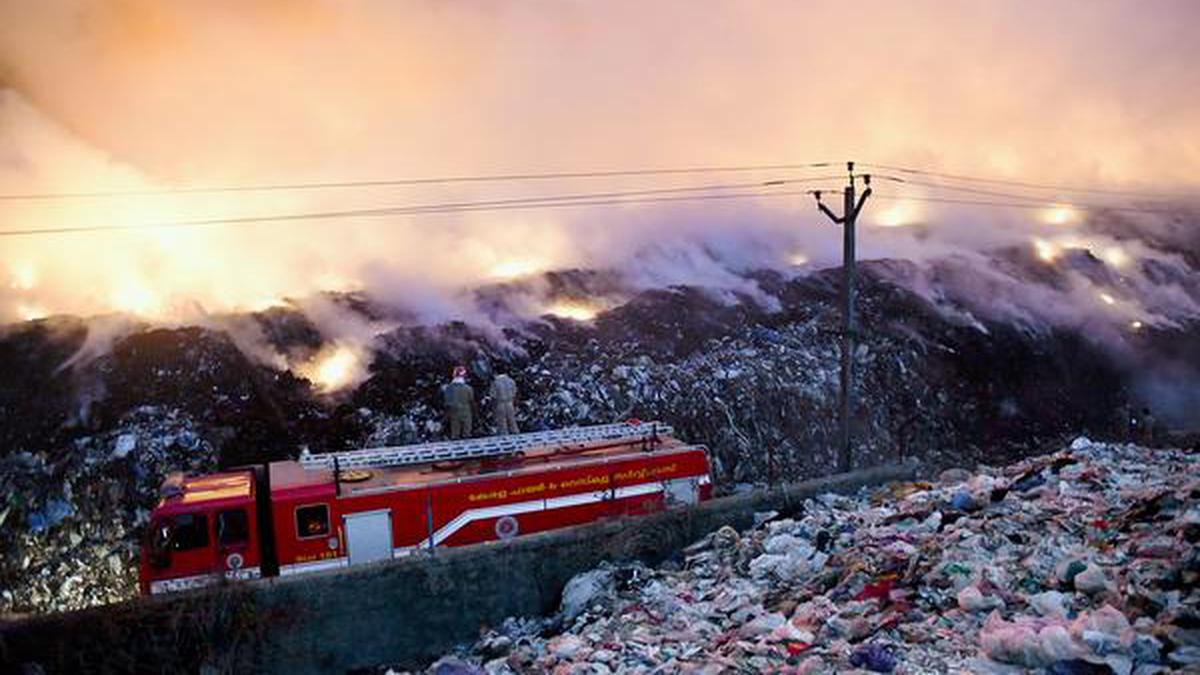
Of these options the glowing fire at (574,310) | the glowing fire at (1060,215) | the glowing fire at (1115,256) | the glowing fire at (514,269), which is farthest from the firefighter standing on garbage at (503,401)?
the glowing fire at (1060,215)

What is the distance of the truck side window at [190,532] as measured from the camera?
9.56 metres

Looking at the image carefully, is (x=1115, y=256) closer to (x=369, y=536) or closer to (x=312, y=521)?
(x=369, y=536)

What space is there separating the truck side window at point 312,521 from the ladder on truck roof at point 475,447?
2.20 ft

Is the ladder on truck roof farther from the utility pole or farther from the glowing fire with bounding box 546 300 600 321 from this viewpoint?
the glowing fire with bounding box 546 300 600 321

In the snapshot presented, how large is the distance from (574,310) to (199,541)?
13.0 m

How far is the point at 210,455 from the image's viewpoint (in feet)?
50.0

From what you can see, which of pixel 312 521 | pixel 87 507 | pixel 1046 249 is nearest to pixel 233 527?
pixel 312 521

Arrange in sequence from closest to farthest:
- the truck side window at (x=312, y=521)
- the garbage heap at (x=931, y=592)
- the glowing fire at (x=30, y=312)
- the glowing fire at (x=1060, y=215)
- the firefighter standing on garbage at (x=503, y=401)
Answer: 1. the garbage heap at (x=931, y=592)
2. the truck side window at (x=312, y=521)
3. the firefighter standing on garbage at (x=503, y=401)
4. the glowing fire at (x=30, y=312)
5. the glowing fire at (x=1060, y=215)

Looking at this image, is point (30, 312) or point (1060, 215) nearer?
point (30, 312)

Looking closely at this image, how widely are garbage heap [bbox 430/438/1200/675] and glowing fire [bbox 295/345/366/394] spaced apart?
27.8ft

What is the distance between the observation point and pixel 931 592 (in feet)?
23.7

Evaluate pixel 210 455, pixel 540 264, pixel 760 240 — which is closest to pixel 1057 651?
pixel 210 455

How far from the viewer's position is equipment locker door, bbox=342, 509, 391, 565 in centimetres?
1032

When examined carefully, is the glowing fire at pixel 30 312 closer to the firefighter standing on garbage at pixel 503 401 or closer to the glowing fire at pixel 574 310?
the glowing fire at pixel 574 310
